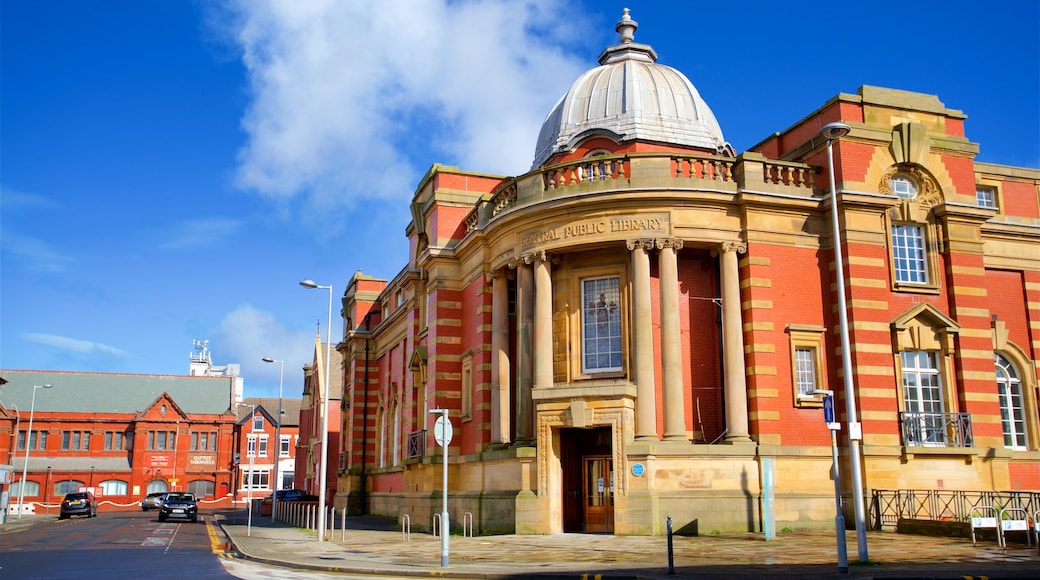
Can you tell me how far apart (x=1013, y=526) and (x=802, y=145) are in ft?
40.4

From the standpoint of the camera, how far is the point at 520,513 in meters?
23.8

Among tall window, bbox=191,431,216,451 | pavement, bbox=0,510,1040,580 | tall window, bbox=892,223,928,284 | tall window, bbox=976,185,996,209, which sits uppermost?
tall window, bbox=976,185,996,209

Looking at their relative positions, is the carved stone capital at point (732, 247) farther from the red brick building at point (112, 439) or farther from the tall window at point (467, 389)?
the red brick building at point (112, 439)

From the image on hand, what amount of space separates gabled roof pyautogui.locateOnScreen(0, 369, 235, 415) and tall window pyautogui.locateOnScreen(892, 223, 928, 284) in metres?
74.3

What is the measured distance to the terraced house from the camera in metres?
23.2

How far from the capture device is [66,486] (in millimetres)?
77312

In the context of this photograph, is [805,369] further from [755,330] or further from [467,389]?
[467,389]

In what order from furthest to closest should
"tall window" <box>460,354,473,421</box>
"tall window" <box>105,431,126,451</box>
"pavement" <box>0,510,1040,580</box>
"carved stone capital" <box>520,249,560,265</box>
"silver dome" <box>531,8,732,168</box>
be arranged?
"tall window" <box>105,431,126,451</box> → "silver dome" <box>531,8,732,168</box> → "tall window" <box>460,354,473,421</box> → "carved stone capital" <box>520,249,560,265</box> → "pavement" <box>0,510,1040,580</box>

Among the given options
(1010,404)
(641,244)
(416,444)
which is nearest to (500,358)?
(641,244)

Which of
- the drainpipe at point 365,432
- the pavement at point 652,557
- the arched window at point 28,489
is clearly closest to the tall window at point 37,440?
the arched window at point 28,489

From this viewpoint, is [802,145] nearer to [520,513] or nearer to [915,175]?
[915,175]

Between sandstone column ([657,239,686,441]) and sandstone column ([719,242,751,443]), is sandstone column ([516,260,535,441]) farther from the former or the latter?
sandstone column ([719,242,751,443])

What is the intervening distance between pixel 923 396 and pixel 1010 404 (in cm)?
493

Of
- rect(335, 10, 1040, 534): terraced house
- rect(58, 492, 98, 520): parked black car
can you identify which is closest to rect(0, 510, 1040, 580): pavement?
rect(335, 10, 1040, 534): terraced house
